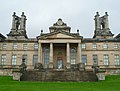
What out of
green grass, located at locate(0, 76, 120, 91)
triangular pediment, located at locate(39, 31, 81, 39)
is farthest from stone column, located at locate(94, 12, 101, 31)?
green grass, located at locate(0, 76, 120, 91)

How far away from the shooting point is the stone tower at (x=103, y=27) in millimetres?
64312

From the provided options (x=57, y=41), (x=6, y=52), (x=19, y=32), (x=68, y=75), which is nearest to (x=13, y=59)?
(x=6, y=52)

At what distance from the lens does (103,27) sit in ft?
218

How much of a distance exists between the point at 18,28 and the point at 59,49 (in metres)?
14.2

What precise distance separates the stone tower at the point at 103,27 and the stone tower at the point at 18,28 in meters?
20.4

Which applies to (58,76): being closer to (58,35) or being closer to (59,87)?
(59,87)

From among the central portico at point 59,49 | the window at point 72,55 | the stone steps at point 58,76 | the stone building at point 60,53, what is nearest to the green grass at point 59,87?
the stone steps at point 58,76

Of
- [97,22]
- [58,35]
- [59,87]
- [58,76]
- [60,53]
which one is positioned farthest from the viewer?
[97,22]

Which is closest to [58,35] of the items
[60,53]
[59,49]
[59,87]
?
[59,49]

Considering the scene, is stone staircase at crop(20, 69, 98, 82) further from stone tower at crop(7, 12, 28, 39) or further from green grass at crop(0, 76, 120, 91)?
stone tower at crop(7, 12, 28, 39)

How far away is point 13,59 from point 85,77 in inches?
1019

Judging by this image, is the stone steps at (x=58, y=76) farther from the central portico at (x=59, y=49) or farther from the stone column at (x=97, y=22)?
the stone column at (x=97, y=22)

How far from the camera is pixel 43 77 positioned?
40.7 meters

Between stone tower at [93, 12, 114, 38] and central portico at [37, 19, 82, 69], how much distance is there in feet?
28.0
